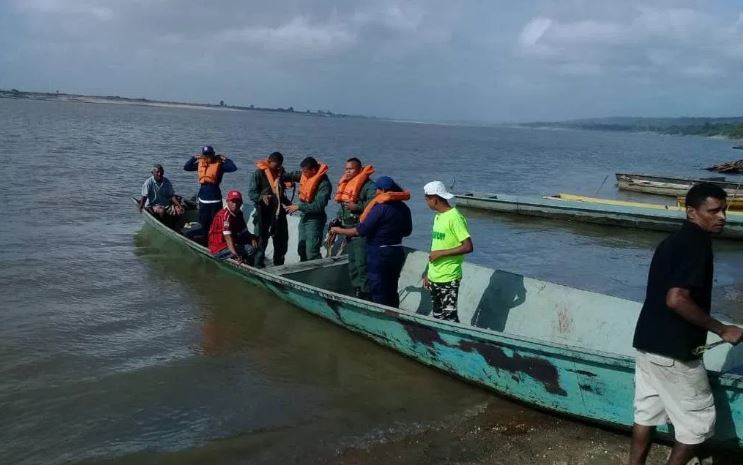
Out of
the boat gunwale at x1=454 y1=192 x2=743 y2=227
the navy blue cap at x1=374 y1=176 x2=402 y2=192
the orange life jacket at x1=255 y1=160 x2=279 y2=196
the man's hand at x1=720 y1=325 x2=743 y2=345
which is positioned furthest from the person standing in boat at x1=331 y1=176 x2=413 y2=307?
the boat gunwale at x1=454 y1=192 x2=743 y2=227

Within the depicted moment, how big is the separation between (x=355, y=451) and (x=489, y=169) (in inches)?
1374

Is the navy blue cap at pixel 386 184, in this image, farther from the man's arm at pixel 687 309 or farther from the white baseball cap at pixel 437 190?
the man's arm at pixel 687 309

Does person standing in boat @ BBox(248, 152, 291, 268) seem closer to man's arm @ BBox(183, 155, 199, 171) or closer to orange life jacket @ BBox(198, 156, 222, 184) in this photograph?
orange life jacket @ BBox(198, 156, 222, 184)

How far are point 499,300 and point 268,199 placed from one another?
3.81 meters

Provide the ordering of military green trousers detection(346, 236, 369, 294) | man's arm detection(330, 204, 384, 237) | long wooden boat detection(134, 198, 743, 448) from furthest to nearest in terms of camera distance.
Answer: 1. military green trousers detection(346, 236, 369, 294)
2. man's arm detection(330, 204, 384, 237)
3. long wooden boat detection(134, 198, 743, 448)

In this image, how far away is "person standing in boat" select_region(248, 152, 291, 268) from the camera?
9000 millimetres

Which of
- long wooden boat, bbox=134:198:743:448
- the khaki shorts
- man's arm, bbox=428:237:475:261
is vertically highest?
man's arm, bbox=428:237:475:261

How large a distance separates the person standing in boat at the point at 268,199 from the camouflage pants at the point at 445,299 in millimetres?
3656

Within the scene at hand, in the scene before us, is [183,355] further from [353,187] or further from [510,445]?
[510,445]

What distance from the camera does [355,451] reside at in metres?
5.09

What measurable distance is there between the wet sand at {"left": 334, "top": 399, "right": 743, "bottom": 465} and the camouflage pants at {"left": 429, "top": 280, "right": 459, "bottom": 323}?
104 cm

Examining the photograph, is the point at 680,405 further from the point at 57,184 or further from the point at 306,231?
the point at 57,184

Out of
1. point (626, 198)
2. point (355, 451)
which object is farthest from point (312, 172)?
point (626, 198)

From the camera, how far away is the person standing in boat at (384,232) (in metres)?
6.55
